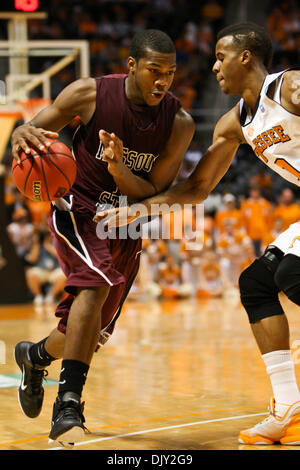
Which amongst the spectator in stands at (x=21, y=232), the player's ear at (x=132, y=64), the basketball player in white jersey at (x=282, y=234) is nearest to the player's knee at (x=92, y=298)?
the basketball player in white jersey at (x=282, y=234)

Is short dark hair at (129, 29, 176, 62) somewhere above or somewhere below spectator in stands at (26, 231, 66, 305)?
above

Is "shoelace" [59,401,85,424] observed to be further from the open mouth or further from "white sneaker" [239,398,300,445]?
the open mouth

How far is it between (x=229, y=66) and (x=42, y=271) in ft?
26.9

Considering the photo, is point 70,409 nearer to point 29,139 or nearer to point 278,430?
point 278,430

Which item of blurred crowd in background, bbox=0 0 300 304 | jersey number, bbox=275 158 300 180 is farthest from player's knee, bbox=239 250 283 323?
blurred crowd in background, bbox=0 0 300 304

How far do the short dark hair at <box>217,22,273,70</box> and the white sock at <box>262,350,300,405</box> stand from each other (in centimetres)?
157

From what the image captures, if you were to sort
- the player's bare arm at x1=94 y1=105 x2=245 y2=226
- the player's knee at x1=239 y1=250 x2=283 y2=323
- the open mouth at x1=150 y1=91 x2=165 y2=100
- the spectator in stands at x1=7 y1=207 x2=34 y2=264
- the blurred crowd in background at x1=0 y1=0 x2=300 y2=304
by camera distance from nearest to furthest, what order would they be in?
1. the player's knee at x1=239 y1=250 x2=283 y2=323
2. the open mouth at x1=150 y1=91 x2=165 y2=100
3. the player's bare arm at x1=94 y1=105 x2=245 y2=226
4. the spectator in stands at x1=7 y1=207 x2=34 y2=264
5. the blurred crowd in background at x1=0 y1=0 x2=300 y2=304

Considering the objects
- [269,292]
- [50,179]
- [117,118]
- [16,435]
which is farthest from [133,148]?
[16,435]

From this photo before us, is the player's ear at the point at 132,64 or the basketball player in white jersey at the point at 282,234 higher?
the player's ear at the point at 132,64

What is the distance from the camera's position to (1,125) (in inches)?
471

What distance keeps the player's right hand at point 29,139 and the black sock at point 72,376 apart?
1.07m

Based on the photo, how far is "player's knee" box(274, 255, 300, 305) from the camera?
3.38 meters

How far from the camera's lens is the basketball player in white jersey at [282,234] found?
3537 mm

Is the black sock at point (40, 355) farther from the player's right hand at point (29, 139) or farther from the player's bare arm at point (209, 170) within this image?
the player's right hand at point (29, 139)
